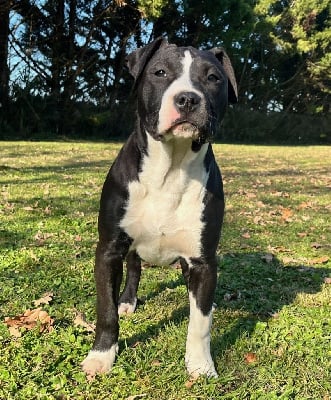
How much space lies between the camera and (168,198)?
9.40 ft

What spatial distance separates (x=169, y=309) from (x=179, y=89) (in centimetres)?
166

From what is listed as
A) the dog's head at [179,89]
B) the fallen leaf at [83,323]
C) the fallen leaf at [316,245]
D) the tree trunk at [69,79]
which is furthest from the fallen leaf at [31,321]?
the tree trunk at [69,79]

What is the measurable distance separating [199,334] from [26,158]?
31.3ft

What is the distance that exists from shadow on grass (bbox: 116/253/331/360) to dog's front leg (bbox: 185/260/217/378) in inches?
10.2

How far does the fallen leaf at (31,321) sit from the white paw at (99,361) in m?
0.44

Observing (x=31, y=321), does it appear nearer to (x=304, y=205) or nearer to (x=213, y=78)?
(x=213, y=78)

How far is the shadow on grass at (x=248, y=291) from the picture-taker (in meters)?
3.30

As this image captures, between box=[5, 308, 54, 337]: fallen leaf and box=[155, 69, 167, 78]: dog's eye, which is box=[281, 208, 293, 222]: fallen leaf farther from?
box=[155, 69, 167, 78]: dog's eye

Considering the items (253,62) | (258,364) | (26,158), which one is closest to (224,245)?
(258,364)

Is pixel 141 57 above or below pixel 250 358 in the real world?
above

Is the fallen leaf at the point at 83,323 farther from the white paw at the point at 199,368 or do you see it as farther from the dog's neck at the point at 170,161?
the dog's neck at the point at 170,161

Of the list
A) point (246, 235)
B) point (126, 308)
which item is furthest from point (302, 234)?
point (126, 308)

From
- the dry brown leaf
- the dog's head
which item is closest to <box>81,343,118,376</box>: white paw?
the dog's head

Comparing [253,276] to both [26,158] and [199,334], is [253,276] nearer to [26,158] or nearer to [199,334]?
[199,334]
